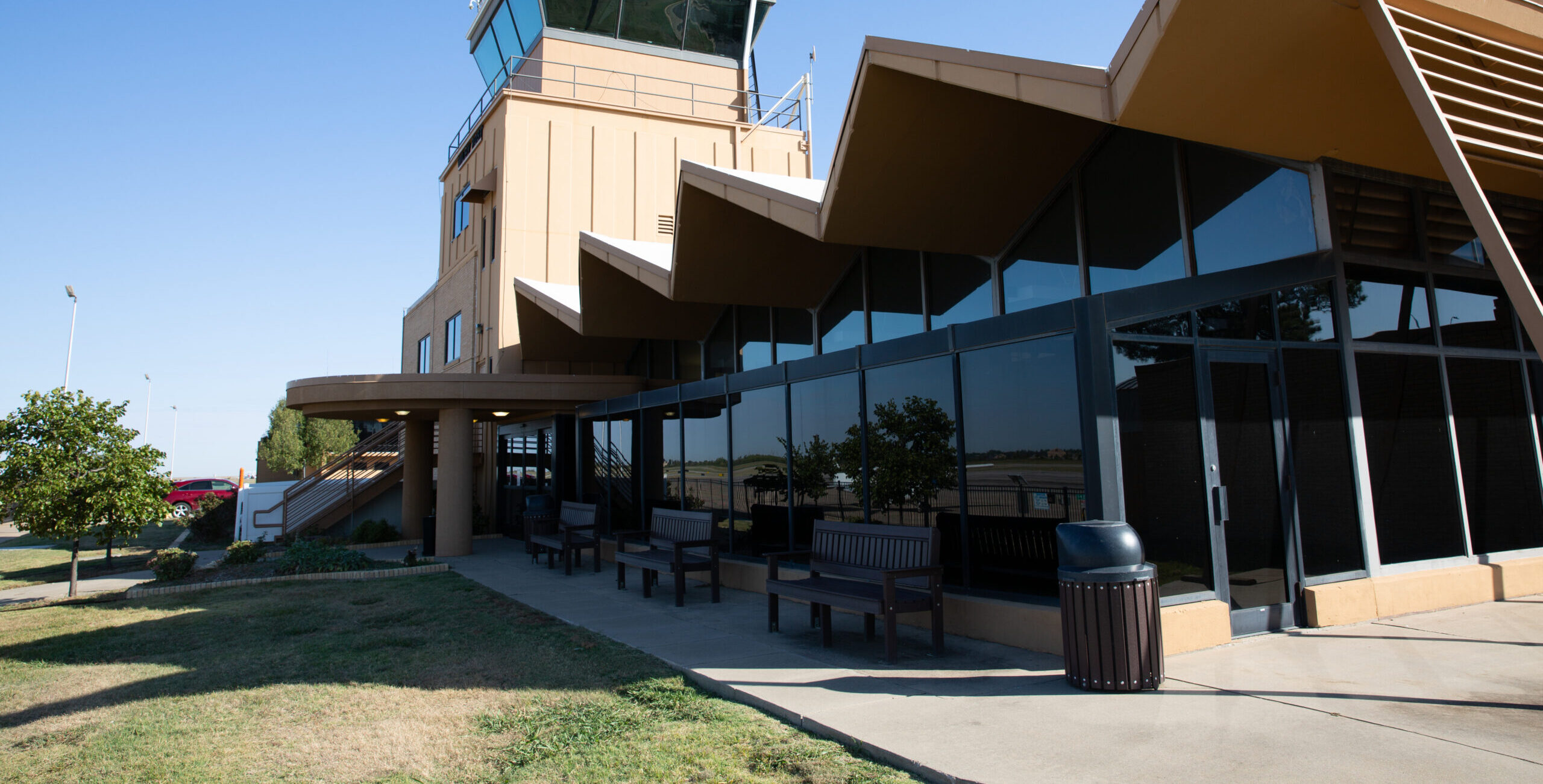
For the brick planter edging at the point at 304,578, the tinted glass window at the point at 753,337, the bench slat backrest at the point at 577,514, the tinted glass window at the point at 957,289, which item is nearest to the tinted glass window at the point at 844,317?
the tinted glass window at the point at 957,289


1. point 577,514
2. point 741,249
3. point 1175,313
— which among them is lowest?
point 577,514

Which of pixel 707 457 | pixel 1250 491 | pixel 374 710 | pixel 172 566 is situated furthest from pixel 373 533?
pixel 1250 491

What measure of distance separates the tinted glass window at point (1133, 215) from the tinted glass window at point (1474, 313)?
3.43 meters

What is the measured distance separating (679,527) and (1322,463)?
7.67 metres

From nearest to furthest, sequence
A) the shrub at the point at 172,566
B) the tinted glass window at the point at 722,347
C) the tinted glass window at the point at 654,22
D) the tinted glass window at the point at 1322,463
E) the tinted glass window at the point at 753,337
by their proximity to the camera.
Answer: the tinted glass window at the point at 1322,463 → the shrub at the point at 172,566 → the tinted glass window at the point at 753,337 → the tinted glass window at the point at 722,347 → the tinted glass window at the point at 654,22

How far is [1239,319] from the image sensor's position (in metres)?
7.29

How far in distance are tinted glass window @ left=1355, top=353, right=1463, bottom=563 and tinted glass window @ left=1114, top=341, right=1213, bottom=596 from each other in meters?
2.42

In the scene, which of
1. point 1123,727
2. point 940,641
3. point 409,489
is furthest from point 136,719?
point 409,489

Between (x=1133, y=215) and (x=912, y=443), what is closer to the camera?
(x=1133, y=215)

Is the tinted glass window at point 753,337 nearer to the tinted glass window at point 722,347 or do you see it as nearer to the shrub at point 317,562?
the tinted glass window at point 722,347

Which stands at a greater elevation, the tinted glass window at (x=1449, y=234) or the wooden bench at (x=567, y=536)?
the tinted glass window at (x=1449, y=234)

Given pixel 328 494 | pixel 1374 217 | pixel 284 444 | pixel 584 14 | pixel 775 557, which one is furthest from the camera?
pixel 284 444

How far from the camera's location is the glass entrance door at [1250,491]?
22.8ft

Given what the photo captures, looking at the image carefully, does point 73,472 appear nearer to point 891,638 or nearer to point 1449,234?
point 891,638
